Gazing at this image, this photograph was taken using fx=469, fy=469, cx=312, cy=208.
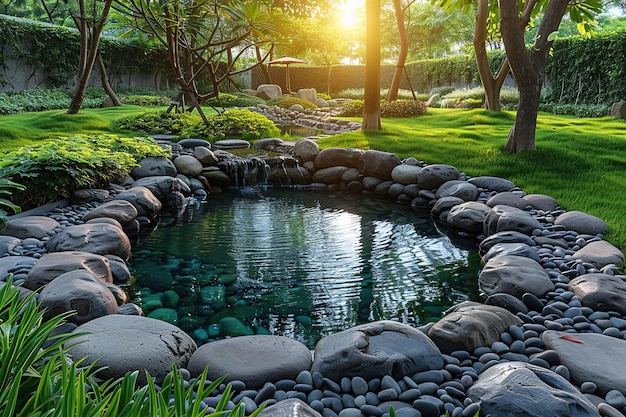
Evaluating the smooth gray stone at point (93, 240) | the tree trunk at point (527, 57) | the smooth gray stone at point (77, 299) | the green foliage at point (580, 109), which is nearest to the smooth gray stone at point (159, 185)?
the smooth gray stone at point (93, 240)

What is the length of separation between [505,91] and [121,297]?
16864 mm

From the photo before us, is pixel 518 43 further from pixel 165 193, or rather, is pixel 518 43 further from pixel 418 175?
pixel 165 193

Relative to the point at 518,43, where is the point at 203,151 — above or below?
below

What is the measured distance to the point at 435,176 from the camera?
20.1 feet

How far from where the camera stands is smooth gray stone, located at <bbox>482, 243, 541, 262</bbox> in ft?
12.0

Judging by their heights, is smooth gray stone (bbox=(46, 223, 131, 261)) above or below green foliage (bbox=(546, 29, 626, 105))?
below

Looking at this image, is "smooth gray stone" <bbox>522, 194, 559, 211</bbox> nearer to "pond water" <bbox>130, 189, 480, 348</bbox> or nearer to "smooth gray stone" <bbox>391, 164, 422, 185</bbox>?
"pond water" <bbox>130, 189, 480, 348</bbox>

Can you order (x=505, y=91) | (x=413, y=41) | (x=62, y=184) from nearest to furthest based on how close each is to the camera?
(x=62, y=184) → (x=505, y=91) → (x=413, y=41)

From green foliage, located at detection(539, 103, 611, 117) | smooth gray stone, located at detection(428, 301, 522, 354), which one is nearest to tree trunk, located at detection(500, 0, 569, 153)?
smooth gray stone, located at detection(428, 301, 522, 354)

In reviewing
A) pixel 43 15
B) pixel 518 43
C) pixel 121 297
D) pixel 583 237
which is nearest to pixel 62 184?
pixel 121 297

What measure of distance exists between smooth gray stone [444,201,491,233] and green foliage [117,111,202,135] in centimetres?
658

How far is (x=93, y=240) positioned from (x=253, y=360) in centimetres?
221

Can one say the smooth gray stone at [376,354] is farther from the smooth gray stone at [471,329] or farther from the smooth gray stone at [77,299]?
the smooth gray stone at [77,299]

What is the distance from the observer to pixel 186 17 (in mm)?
8969
